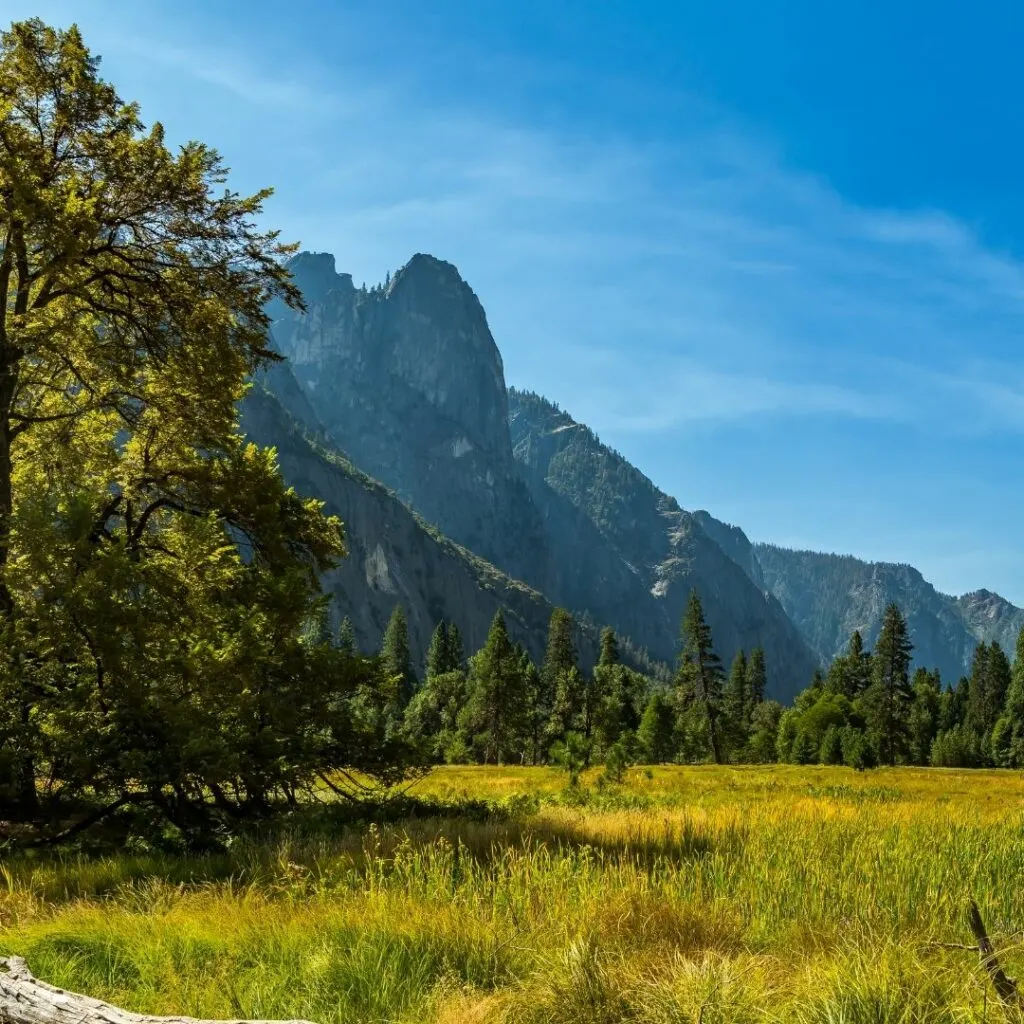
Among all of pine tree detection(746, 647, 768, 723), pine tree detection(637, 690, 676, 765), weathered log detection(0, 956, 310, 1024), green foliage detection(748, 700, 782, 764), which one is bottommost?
green foliage detection(748, 700, 782, 764)

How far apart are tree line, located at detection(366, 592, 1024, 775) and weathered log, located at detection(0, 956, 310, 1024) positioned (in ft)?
150

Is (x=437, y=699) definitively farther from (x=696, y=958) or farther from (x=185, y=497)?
(x=696, y=958)

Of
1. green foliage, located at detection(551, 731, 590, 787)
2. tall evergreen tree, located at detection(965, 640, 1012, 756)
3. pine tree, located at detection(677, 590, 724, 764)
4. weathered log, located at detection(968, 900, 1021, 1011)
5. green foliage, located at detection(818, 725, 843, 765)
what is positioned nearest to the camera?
weathered log, located at detection(968, 900, 1021, 1011)

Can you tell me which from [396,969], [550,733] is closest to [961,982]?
[396,969]

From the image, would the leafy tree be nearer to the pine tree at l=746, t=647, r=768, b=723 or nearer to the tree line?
the tree line

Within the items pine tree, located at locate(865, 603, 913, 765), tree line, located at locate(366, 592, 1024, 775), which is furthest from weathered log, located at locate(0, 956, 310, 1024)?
pine tree, located at locate(865, 603, 913, 765)

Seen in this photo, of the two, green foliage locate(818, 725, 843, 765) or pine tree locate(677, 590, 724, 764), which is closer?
green foliage locate(818, 725, 843, 765)

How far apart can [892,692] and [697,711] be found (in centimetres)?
1679

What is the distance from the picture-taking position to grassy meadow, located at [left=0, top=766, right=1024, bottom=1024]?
440cm

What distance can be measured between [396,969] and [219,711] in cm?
683

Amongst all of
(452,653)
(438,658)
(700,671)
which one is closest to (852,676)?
(700,671)

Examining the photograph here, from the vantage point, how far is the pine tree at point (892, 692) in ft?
232

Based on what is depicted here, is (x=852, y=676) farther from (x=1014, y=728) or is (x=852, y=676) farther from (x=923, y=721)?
(x=1014, y=728)

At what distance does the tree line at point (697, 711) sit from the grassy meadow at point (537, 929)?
136 feet
